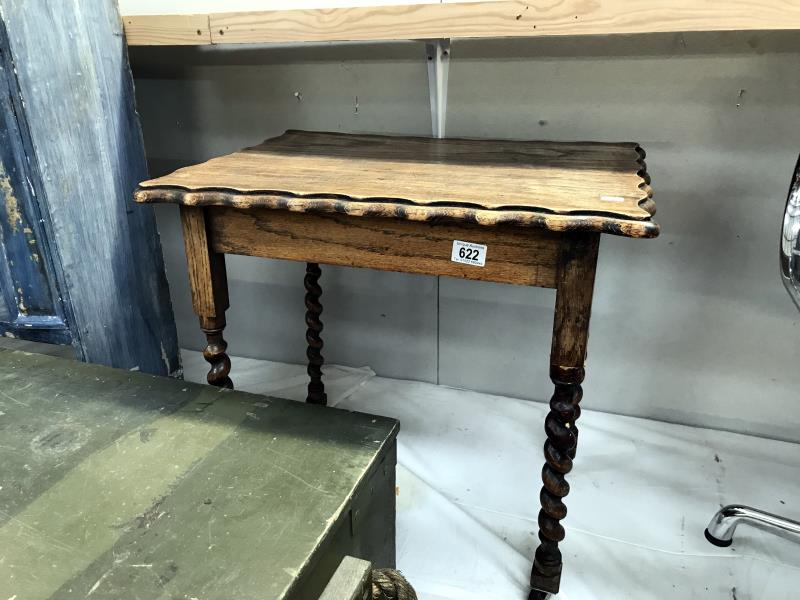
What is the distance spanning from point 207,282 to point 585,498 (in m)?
0.87

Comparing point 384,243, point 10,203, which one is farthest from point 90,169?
point 384,243

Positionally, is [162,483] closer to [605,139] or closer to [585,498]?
[585,498]

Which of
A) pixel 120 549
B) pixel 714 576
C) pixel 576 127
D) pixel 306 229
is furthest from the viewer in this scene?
pixel 576 127

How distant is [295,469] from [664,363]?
1028 millimetres

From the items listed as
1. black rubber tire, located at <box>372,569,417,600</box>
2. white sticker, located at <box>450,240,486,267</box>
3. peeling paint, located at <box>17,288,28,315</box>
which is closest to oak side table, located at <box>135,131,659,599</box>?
white sticker, located at <box>450,240,486,267</box>

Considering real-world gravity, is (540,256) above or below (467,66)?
below

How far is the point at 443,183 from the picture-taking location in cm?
89

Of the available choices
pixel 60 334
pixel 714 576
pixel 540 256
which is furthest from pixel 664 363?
pixel 60 334

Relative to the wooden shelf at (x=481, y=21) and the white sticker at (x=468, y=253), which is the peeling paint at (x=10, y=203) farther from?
the white sticker at (x=468, y=253)

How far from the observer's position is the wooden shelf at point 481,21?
81cm

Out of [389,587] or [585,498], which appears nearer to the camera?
[389,587]

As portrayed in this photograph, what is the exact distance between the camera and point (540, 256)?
0.80 meters

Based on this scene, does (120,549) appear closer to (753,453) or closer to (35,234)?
(35,234)

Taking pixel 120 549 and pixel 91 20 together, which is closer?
pixel 120 549
